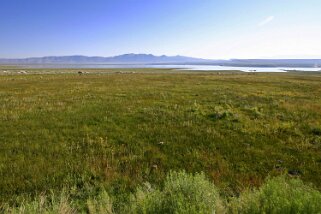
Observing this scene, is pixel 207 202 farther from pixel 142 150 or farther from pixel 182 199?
pixel 142 150

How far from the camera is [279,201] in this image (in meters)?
4.05

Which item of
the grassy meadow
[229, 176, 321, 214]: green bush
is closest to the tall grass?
[229, 176, 321, 214]: green bush

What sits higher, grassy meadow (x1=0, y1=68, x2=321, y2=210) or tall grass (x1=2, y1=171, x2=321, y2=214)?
tall grass (x1=2, y1=171, x2=321, y2=214)

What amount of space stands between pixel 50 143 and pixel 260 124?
9508 millimetres

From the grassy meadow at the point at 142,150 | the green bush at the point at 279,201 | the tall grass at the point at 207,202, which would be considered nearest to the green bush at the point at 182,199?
the tall grass at the point at 207,202

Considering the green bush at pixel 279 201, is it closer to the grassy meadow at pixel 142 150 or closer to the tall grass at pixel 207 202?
the tall grass at pixel 207 202

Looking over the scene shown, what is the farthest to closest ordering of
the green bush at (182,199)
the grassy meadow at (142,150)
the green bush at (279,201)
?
1. the grassy meadow at (142,150)
2. the green bush at (182,199)
3. the green bush at (279,201)

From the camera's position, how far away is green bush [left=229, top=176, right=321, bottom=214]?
12.7 ft

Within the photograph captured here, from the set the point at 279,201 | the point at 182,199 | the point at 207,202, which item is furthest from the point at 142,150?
the point at 279,201

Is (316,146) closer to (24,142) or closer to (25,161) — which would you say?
(25,161)

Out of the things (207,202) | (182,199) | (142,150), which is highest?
(182,199)

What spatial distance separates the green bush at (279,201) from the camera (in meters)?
3.87

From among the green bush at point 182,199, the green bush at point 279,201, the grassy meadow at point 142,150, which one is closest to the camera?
the green bush at point 279,201

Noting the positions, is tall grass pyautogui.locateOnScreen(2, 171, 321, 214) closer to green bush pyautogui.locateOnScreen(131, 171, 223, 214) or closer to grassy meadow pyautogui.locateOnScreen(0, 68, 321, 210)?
green bush pyautogui.locateOnScreen(131, 171, 223, 214)
